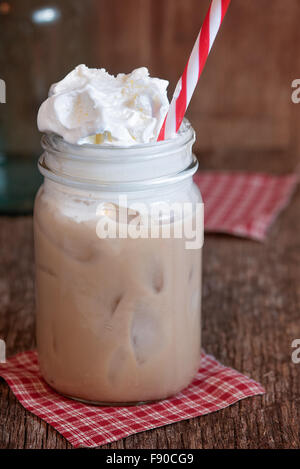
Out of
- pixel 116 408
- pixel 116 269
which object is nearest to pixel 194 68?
pixel 116 269

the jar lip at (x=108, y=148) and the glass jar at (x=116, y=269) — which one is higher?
the jar lip at (x=108, y=148)

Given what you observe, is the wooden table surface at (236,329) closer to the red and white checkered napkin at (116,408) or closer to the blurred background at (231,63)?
the red and white checkered napkin at (116,408)

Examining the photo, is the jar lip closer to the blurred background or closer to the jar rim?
the jar rim

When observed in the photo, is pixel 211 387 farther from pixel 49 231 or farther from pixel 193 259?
pixel 49 231

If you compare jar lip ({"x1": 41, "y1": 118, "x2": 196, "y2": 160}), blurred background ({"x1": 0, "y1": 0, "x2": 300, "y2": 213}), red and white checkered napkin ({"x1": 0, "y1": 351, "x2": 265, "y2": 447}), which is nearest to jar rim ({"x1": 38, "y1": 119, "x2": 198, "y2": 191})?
jar lip ({"x1": 41, "y1": 118, "x2": 196, "y2": 160})

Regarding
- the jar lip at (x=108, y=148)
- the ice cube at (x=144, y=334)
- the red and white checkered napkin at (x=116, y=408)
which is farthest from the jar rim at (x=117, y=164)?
the red and white checkered napkin at (x=116, y=408)
